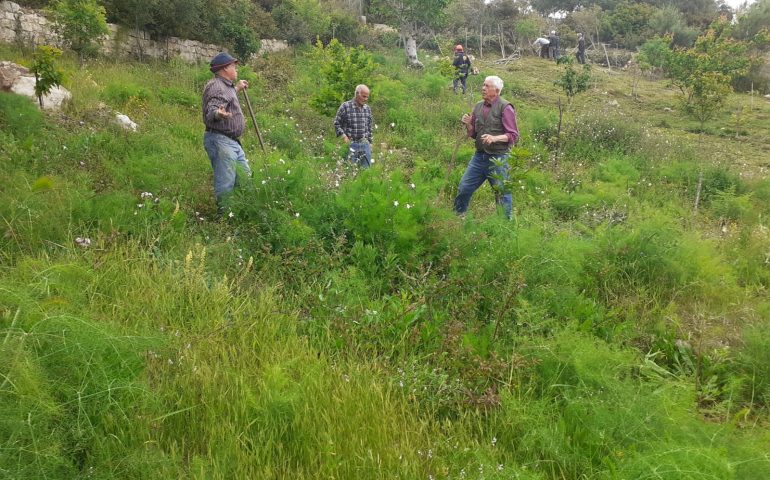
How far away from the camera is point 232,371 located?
10.3 ft

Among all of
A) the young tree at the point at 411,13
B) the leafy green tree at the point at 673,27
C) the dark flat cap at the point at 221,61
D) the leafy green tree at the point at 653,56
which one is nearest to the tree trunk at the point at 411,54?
the young tree at the point at 411,13

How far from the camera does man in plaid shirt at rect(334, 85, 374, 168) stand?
8.16 metres

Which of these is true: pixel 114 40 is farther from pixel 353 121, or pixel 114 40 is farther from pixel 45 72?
pixel 353 121

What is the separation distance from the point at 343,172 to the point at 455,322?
147 inches

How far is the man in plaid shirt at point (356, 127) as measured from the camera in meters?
8.16

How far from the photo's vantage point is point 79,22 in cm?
1077

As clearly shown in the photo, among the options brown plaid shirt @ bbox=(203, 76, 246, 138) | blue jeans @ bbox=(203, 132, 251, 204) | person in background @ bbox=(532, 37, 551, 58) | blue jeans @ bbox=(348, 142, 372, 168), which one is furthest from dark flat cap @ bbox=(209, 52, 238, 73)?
person in background @ bbox=(532, 37, 551, 58)

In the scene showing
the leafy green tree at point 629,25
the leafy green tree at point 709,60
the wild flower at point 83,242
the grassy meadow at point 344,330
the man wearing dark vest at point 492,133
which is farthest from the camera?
the leafy green tree at point 629,25

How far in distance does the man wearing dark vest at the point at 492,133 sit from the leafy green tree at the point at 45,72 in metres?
6.14

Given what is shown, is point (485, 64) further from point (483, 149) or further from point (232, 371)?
point (232, 371)

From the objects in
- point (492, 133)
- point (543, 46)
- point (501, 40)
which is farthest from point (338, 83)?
point (543, 46)

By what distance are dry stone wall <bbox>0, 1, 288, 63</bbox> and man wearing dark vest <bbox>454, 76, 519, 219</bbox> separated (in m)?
10.1

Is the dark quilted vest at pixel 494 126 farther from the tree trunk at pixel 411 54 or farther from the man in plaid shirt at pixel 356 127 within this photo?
the tree trunk at pixel 411 54

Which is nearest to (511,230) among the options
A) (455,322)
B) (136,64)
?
(455,322)
